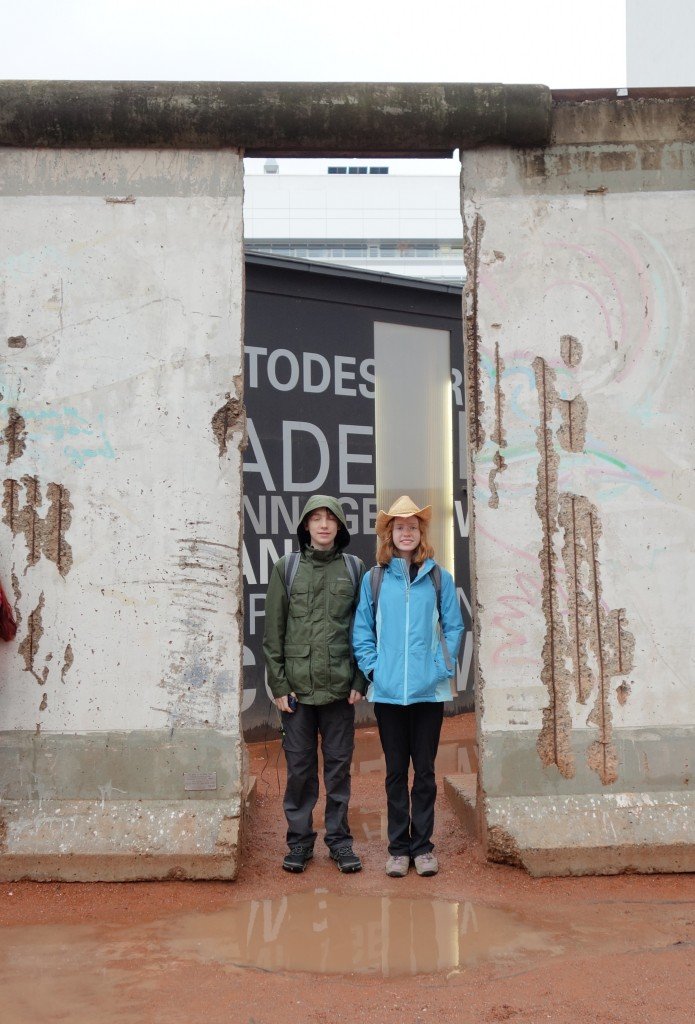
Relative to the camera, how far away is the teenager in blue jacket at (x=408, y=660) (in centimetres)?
467

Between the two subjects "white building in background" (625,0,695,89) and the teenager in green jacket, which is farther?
"white building in background" (625,0,695,89)

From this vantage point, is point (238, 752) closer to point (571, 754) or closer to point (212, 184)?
point (571, 754)

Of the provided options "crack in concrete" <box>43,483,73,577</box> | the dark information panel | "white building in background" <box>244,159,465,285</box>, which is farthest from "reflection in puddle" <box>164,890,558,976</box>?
"white building in background" <box>244,159,465,285</box>

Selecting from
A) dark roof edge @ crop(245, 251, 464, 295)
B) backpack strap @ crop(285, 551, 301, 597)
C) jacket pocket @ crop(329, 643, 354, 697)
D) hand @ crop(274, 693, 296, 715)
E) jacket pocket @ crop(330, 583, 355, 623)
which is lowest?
hand @ crop(274, 693, 296, 715)

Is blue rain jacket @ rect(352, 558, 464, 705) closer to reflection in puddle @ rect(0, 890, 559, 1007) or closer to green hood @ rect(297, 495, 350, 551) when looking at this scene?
green hood @ rect(297, 495, 350, 551)

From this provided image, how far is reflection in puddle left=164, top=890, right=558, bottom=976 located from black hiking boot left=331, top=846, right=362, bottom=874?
305mm

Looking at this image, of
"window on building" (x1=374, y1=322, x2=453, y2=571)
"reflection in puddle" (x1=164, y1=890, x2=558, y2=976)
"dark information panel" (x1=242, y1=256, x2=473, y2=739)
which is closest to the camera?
"reflection in puddle" (x1=164, y1=890, x2=558, y2=976)

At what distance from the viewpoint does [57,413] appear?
16.1ft

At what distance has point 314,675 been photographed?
478cm

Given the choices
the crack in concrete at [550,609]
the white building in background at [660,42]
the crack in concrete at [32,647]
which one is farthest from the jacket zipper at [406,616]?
the white building in background at [660,42]

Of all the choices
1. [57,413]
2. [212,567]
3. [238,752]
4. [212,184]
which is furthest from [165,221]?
[238,752]

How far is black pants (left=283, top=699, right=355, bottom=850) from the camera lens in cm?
485

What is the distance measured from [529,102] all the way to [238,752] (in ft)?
11.9

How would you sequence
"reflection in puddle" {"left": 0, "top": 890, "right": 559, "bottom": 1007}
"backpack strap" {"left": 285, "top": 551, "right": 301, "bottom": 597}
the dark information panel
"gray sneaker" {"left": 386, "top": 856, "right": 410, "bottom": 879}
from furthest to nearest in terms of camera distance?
the dark information panel
"backpack strap" {"left": 285, "top": 551, "right": 301, "bottom": 597}
"gray sneaker" {"left": 386, "top": 856, "right": 410, "bottom": 879}
"reflection in puddle" {"left": 0, "top": 890, "right": 559, "bottom": 1007}
